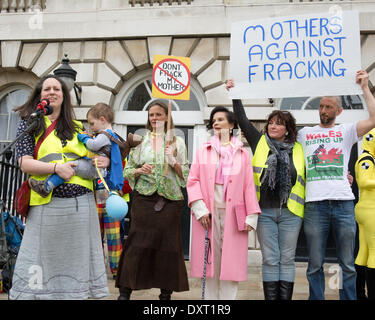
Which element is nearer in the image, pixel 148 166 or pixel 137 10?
pixel 148 166

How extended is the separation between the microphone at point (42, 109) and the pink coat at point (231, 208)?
53.9 inches

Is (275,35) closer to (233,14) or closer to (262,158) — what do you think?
(262,158)

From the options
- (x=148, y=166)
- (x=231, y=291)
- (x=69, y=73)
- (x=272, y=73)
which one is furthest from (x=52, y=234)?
(x=69, y=73)

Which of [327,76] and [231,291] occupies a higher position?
[327,76]

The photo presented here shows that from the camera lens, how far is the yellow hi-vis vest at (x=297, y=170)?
3.49 meters

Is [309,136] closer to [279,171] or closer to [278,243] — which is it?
[279,171]

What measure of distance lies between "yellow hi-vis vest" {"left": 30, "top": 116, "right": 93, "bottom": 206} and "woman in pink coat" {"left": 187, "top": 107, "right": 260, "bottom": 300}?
1087mm

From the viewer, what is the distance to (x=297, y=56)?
3854 mm

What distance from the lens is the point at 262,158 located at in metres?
3.65

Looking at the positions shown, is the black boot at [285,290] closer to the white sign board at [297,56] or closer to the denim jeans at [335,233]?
the denim jeans at [335,233]

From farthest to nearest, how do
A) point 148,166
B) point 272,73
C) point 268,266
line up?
1. point 272,73
2. point 148,166
3. point 268,266

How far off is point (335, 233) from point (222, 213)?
40.1 inches

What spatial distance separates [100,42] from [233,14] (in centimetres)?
273

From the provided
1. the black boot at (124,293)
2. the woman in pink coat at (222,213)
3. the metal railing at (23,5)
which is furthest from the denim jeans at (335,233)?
the metal railing at (23,5)
